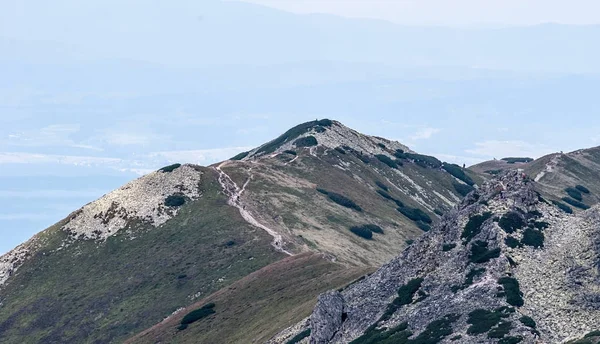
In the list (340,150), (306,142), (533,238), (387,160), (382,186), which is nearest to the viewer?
(533,238)

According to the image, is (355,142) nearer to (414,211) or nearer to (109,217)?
(414,211)

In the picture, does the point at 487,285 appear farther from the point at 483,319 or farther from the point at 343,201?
the point at 343,201

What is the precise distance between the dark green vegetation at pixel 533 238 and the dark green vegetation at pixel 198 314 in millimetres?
36655

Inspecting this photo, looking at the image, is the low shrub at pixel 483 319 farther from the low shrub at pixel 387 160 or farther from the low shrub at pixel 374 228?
the low shrub at pixel 387 160

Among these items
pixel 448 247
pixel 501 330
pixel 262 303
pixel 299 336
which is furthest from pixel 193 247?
pixel 501 330

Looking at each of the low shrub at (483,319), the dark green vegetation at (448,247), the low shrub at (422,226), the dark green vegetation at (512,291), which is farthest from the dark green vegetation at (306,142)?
the low shrub at (483,319)

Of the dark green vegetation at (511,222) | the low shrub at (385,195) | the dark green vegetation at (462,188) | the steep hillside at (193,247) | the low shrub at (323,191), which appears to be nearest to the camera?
the dark green vegetation at (511,222)

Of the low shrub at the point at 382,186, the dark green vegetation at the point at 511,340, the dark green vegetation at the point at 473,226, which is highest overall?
the low shrub at the point at 382,186

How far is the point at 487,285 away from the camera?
213ft

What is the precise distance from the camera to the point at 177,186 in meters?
140

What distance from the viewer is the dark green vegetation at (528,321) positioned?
2272 inches

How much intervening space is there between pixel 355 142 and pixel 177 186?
60457mm

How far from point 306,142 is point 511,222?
109760 millimetres

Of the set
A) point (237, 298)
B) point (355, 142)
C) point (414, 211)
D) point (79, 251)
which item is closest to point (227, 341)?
point (237, 298)
